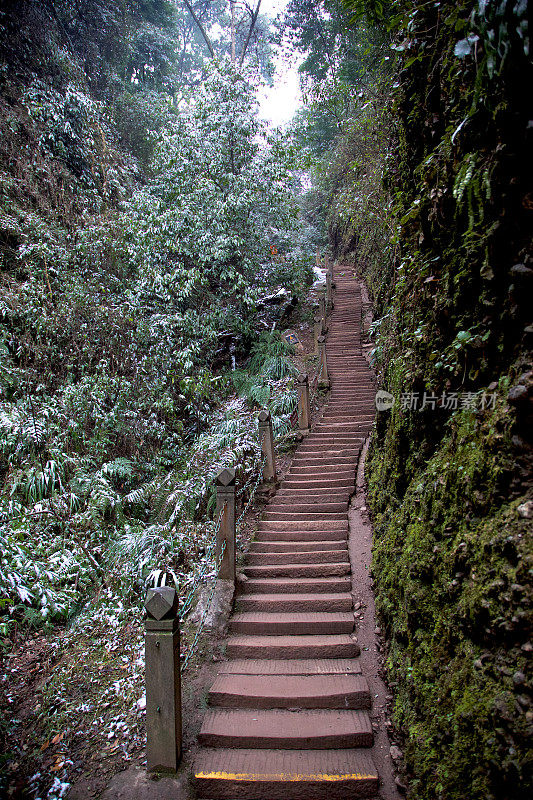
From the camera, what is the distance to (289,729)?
3500 millimetres

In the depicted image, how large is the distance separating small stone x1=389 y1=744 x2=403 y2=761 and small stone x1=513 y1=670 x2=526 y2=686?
1.81m

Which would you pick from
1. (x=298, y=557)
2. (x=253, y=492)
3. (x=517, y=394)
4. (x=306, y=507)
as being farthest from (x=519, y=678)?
(x=253, y=492)

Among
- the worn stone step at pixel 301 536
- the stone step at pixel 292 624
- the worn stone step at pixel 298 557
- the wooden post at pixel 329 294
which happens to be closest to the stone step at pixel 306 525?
the worn stone step at pixel 301 536

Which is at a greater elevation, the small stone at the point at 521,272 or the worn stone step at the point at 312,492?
the small stone at the point at 521,272

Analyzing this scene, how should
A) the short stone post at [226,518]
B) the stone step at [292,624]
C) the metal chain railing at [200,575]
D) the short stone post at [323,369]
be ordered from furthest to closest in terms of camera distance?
the short stone post at [323,369]
the short stone post at [226,518]
the metal chain railing at [200,575]
the stone step at [292,624]

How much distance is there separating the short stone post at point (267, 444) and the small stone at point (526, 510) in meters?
5.12

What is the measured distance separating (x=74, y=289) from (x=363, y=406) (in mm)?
Result: 7107

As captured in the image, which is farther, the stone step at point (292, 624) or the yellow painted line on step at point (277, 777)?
the stone step at point (292, 624)

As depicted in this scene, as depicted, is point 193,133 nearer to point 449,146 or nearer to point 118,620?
point 449,146

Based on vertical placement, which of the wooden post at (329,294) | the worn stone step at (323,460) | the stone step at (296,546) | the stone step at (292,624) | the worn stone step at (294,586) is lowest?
the stone step at (292,624)

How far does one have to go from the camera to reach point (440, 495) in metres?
3.21

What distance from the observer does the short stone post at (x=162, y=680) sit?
3150mm

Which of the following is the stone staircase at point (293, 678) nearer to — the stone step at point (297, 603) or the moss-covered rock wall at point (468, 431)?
the stone step at point (297, 603)

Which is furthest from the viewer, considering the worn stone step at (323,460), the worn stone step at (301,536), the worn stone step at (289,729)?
the worn stone step at (323,460)
